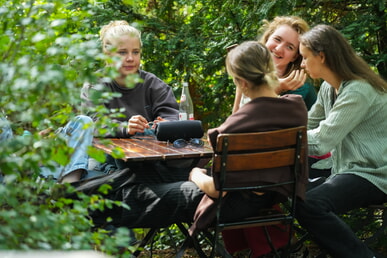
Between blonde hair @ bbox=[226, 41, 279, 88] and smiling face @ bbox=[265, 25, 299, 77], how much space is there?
111 cm

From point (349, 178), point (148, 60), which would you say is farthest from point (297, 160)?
point (148, 60)

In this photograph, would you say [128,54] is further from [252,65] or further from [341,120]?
[341,120]

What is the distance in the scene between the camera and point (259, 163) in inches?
110

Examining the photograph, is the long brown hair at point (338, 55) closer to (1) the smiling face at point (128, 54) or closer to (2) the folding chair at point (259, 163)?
(2) the folding chair at point (259, 163)

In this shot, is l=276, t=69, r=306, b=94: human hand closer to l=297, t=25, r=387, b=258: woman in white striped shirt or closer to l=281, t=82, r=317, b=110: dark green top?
l=281, t=82, r=317, b=110: dark green top

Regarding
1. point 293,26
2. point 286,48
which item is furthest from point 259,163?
point 293,26

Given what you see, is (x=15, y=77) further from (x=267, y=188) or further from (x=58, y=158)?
(x=267, y=188)

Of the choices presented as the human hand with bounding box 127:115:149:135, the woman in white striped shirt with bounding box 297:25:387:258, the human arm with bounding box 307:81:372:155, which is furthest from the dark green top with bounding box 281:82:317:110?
the human hand with bounding box 127:115:149:135

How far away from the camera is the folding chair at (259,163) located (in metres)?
2.74

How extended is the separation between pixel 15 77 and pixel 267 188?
4.69ft

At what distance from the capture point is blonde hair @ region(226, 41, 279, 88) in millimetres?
2893

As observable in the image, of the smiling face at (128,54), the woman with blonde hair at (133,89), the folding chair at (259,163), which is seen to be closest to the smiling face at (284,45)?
the woman with blonde hair at (133,89)

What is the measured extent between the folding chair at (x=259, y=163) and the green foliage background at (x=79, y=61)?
576 mm

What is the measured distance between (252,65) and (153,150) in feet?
2.33
